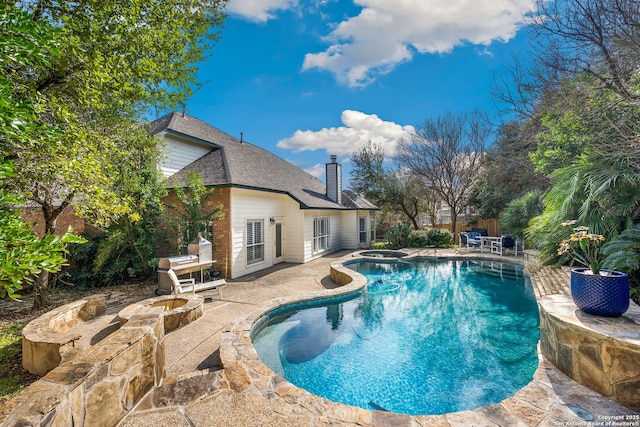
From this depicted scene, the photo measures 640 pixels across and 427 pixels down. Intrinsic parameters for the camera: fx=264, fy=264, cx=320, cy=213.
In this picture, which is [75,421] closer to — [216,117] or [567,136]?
[567,136]

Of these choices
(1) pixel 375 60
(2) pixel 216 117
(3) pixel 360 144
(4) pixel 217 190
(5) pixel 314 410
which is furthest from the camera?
(3) pixel 360 144

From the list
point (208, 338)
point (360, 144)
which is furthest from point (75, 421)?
point (360, 144)

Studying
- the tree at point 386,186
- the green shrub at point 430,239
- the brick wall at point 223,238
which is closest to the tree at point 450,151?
the tree at point 386,186

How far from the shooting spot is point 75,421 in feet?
7.73

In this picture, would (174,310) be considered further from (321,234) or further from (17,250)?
(321,234)

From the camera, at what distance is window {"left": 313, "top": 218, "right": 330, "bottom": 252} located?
50.0ft

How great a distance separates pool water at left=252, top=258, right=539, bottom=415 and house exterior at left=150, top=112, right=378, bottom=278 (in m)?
4.37

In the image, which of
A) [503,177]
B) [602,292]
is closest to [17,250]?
[602,292]

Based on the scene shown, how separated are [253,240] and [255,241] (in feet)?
0.51

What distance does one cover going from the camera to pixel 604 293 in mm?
3846

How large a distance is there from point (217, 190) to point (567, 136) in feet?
38.7

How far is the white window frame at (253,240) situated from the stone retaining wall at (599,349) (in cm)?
955

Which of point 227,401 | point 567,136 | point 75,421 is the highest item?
point 567,136

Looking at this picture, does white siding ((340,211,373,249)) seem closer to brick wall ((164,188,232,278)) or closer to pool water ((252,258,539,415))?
pool water ((252,258,539,415))
